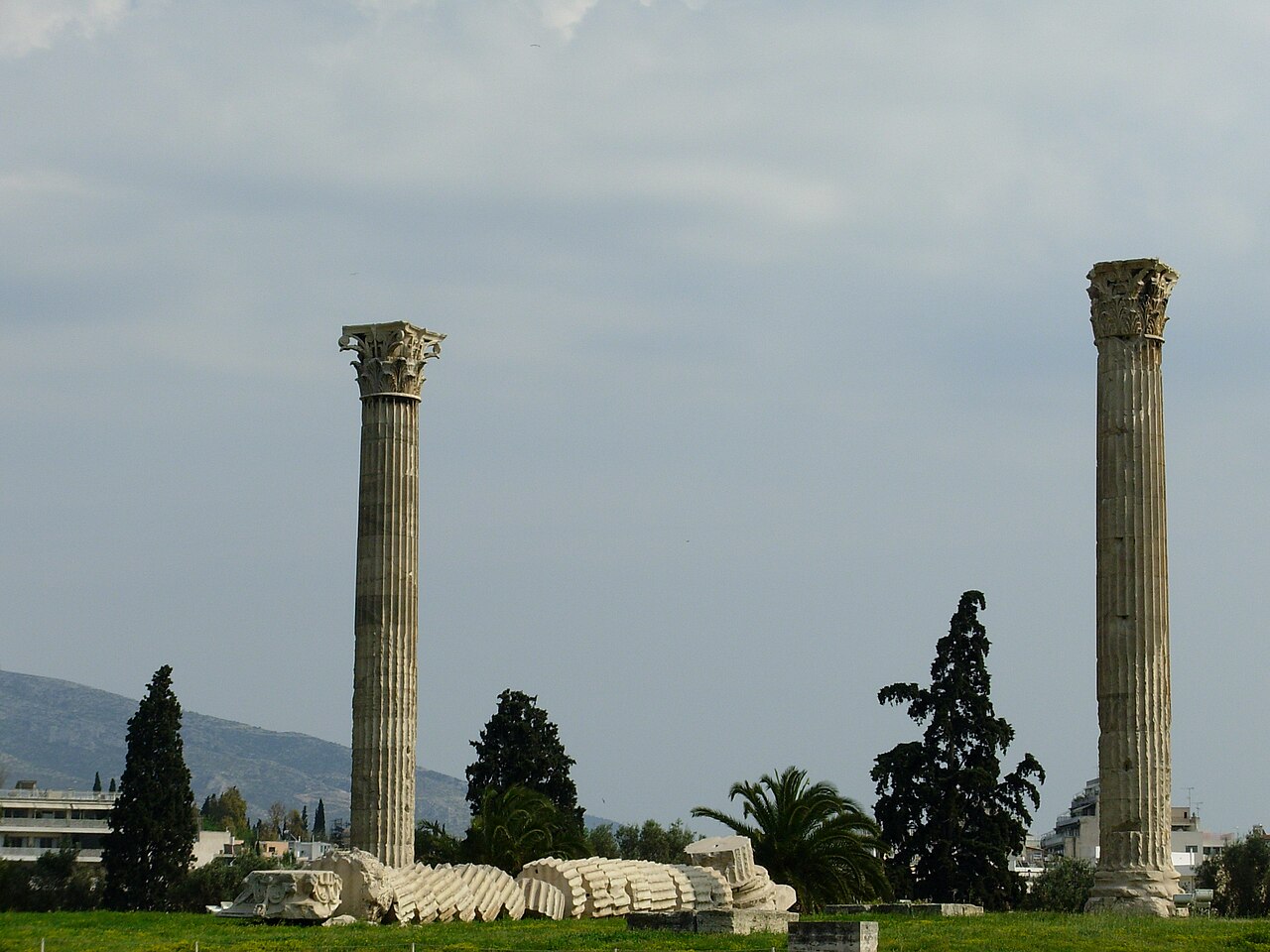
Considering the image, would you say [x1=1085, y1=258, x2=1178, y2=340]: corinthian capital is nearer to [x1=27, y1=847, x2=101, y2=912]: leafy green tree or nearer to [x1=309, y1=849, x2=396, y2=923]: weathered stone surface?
[x1=309, y1=849, x2=396, y2=923]: weathered stone surface

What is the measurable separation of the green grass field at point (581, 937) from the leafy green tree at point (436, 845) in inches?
575

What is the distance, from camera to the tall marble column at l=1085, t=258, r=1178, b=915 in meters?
31.1

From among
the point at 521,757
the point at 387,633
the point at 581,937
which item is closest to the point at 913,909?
the point at 581,937

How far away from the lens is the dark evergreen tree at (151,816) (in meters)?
54.8

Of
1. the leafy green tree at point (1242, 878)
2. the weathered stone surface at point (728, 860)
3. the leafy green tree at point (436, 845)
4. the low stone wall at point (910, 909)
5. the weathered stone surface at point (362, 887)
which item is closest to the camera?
the weathered stone surface at point (362, 887)

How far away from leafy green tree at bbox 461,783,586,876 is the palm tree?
5014 millimetres

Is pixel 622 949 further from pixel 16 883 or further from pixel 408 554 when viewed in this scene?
pixel 16 883

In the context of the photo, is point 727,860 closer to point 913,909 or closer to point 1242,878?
point 913,909

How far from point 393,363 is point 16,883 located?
1802cm

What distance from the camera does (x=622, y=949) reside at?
23.9 meters

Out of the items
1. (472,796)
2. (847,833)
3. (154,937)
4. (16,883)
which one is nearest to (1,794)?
(472,796)

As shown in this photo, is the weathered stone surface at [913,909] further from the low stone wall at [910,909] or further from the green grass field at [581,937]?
the green grass field at [581,937]

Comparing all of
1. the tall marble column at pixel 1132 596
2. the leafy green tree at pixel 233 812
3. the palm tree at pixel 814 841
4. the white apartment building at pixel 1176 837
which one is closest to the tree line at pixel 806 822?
the palm tree at pixel 814 841

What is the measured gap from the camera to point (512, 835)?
43000 millimetres
